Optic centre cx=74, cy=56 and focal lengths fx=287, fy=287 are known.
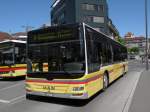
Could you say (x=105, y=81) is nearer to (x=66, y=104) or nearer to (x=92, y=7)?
(x=66, y=104)

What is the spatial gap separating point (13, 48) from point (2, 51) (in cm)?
111

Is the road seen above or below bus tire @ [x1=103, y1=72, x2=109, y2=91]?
below

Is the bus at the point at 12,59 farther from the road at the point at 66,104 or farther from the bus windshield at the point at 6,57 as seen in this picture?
the road at the point at 66,104

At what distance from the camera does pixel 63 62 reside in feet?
32.9

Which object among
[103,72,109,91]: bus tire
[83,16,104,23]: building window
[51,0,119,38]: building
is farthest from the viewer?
[83,16,104,23]: building window

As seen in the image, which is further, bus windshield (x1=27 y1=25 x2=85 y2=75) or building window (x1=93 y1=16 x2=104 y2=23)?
building window (x1=93 y1=16 x2=104 y2=23)

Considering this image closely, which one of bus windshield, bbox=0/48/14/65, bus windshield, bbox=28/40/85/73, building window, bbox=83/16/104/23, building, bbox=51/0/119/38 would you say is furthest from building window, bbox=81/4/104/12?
bus windshield, bbox=28/40/85/73

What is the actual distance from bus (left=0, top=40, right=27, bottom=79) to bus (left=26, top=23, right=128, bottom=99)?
826 cm

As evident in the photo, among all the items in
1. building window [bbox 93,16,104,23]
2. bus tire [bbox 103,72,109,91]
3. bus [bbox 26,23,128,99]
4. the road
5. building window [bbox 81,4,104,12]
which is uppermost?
building window [bbox 81,4,104,12]

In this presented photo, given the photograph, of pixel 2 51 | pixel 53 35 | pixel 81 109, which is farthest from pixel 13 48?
pixel 81 109

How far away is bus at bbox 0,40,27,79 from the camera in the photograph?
1903 centimetres

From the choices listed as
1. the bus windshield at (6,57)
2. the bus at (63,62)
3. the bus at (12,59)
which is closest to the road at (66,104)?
the bus at (63,62)

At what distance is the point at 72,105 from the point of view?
9766 mm

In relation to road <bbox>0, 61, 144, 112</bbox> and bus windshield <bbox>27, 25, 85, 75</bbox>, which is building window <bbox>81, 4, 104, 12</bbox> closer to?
road <bbox>0, 61, 144, 112</bbox>
